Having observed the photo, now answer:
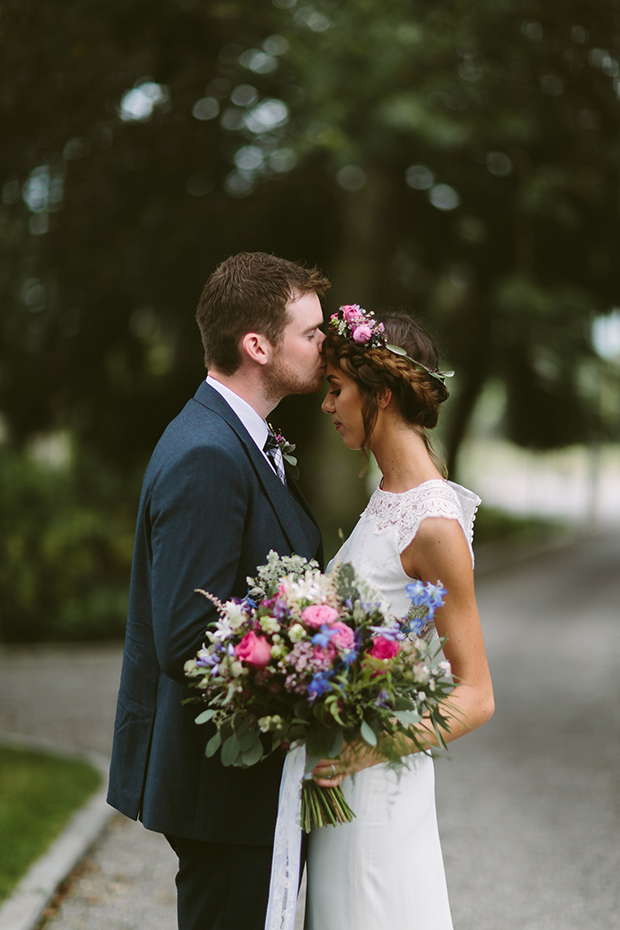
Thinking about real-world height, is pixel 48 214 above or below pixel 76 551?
above

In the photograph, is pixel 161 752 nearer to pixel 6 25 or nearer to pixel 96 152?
pixel 6 25

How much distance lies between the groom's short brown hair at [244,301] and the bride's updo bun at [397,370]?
0.71 feet

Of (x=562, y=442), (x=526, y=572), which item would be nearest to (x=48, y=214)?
(x=526, y=572)

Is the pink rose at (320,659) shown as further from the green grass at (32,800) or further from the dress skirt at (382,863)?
the green grass at (32,800)

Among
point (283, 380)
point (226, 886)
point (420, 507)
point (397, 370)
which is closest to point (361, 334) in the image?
point (397, 370)

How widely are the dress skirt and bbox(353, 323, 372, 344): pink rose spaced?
3.63 feet

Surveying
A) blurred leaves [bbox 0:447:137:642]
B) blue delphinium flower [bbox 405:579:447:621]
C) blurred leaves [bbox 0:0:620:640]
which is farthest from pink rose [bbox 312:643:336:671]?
blurred leaves [bbox 0:447:137:642]

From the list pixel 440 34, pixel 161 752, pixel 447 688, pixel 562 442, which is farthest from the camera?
pixel 562 442

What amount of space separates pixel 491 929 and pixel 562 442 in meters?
18.3

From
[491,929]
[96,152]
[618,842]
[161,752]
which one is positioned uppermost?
[161,752]

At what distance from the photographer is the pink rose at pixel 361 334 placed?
Result: 7.99 feet

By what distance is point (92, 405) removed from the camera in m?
14.6

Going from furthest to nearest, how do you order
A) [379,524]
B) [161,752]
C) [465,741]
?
[465,741] < [379,524] < [161,752]

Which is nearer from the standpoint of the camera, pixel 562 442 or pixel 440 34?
Answer: pixel 440 34
